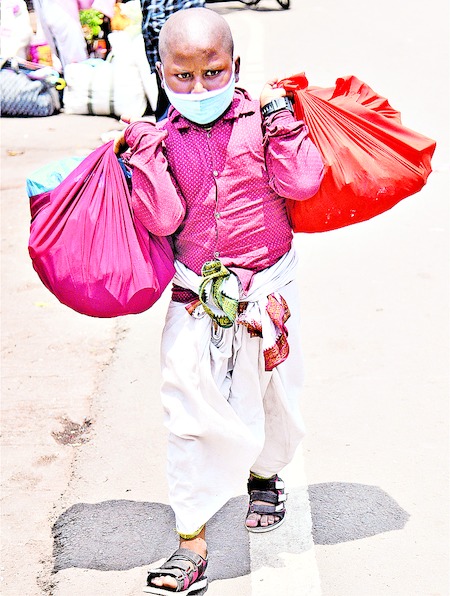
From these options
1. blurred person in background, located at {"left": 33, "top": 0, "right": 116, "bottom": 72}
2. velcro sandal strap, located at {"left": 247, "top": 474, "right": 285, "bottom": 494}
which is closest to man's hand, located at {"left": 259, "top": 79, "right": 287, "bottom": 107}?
velcro sandal strap, located at {"left": 247, "top": 474, "right": 285, "bottom": 494}

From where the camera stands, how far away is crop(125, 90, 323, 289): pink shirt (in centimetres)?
286

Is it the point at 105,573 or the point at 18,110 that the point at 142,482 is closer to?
the point at 105,573

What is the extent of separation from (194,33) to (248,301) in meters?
0.81

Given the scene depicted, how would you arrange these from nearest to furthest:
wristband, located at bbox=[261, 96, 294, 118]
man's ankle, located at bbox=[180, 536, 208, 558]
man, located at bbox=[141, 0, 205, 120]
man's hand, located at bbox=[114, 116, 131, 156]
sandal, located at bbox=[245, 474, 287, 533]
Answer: wristband, located at bbox=[261, 96, 294, 118] → man's hand, located at bbox=[114, 116, 131, 156] → man's ankle, located at bbox=[180, 536, 208, 558] → sandal, located at bbox=[245, 474, 287, 533] → man, located at bbox=[141, 0, 205, 120]

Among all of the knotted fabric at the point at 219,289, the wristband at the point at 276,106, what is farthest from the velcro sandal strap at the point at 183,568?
the wristband at the point at 276,106

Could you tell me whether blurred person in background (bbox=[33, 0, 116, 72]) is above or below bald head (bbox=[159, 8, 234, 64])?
below

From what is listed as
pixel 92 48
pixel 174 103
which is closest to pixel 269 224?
pixel 174 103

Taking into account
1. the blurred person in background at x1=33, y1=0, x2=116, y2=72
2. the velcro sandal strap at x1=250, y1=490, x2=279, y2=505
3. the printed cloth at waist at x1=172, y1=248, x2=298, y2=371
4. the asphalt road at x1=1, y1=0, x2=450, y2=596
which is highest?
the printed cloth at waist at x1=172, y1=248, x2=298, y2=371

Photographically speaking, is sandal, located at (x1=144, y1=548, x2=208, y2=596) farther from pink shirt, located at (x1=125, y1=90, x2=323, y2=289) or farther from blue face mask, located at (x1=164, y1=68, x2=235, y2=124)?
blue face mask, located at (x1=164, y1=68, x2=235, y2=124)

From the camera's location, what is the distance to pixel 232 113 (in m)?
2.96

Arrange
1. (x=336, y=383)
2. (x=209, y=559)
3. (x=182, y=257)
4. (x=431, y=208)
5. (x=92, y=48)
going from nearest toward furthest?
(x=182, y=257) < (x=209, y=559) < (x=336, y=383) < (x=431, y=208) < (x=92, y=48)

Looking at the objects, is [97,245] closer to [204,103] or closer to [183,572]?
[204,103]

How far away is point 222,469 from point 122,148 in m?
1.04

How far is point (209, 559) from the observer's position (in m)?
3.31
